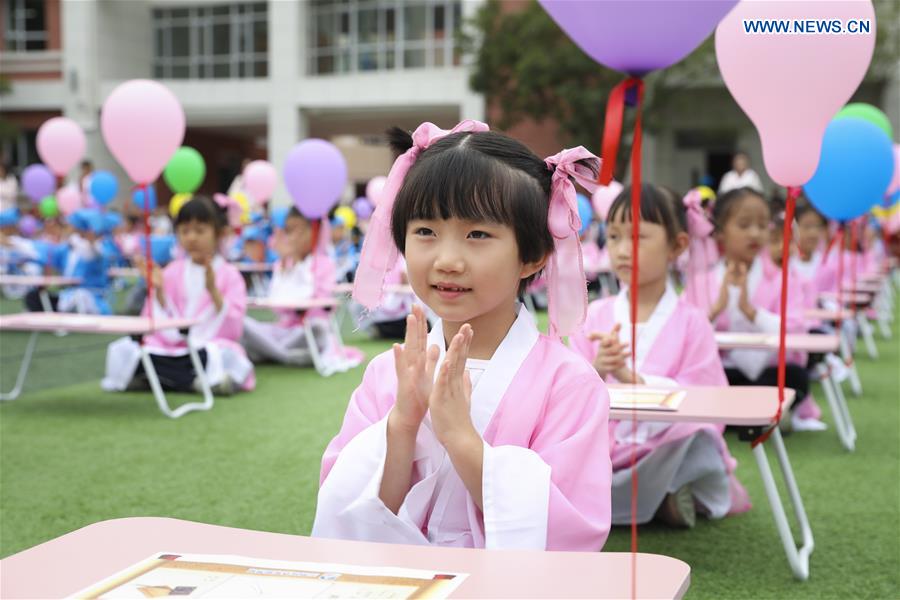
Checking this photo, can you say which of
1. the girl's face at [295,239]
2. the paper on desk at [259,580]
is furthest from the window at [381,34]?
the paper on desk at [259,580]

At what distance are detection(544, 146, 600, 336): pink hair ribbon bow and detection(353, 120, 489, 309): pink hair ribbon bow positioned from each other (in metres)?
0.22

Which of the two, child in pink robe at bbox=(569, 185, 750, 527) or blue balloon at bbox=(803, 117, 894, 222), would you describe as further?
blue balloon at bbox=(803, 117, 894, 222)

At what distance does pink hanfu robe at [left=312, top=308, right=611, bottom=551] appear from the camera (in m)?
1.56

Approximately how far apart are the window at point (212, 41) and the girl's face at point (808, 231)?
69.0 ft

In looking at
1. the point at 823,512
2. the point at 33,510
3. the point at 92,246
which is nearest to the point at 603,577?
the point at 823,512

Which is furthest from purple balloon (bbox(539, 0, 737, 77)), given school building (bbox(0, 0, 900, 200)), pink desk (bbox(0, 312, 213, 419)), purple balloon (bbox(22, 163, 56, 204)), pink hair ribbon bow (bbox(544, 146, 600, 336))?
school building (bbox(0, 0, 900, 200))

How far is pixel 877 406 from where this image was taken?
18.3ft

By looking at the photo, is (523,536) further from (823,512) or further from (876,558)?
(823,512)

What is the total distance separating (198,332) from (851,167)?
400cm

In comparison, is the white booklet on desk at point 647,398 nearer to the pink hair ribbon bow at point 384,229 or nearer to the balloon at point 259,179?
the pink hair ribbon bow at point 384,229

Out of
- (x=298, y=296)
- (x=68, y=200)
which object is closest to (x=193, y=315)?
(x=298, y=296)

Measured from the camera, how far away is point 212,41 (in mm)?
26172

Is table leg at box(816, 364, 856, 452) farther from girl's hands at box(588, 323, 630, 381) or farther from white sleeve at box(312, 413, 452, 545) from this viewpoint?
white sleeve at box(312, 413, 452, 545)

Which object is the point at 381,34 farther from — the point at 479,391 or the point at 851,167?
the point at 479,391
